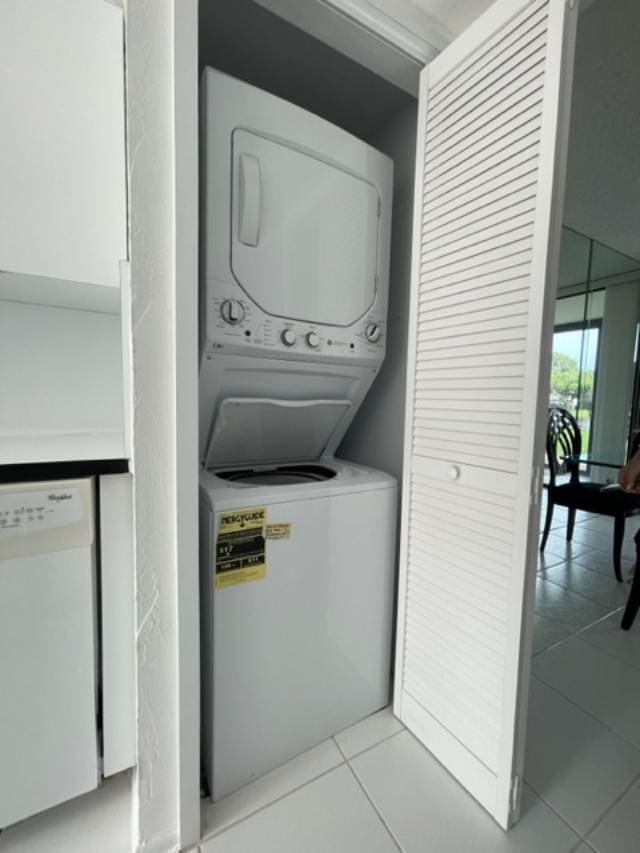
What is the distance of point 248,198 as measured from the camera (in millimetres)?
1130

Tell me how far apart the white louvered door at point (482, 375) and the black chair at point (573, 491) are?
1.40 metres

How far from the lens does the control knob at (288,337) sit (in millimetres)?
1258

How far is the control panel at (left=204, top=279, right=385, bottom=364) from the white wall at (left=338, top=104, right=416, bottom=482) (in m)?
0.16

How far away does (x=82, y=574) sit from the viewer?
99cm

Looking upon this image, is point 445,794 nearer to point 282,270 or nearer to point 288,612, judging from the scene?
point 288,612

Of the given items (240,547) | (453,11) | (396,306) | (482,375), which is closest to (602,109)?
(453,11)

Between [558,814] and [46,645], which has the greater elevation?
[46,645]

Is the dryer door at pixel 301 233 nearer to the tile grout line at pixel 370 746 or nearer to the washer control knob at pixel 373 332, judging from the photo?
the washer control knob at pixel 373 332

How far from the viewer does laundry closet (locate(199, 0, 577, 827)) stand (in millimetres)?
1013

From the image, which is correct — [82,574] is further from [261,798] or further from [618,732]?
[618,732]

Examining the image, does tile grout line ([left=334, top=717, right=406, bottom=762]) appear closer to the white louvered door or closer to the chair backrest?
the white louvered door

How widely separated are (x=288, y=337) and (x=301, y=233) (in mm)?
333

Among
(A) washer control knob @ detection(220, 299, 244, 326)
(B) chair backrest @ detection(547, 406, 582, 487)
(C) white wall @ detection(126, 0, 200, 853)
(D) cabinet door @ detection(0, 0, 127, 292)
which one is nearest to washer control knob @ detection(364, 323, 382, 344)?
(A) washer control knob @ detection(220, 299, 244, 326)

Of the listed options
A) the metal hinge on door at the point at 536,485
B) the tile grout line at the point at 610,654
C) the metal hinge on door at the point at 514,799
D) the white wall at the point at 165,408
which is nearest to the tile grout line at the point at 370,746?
the metal hinge on door at the point at 514,799
